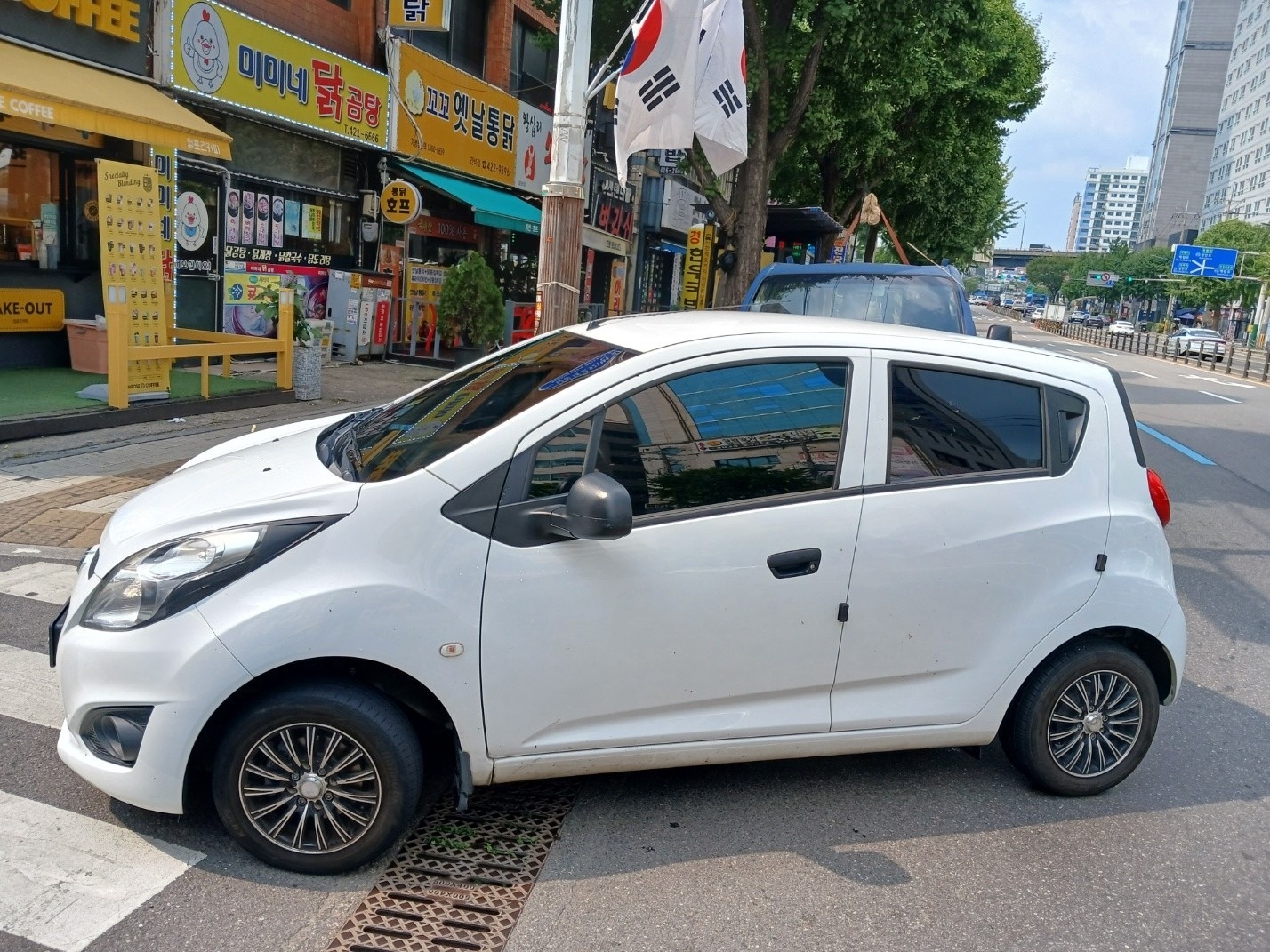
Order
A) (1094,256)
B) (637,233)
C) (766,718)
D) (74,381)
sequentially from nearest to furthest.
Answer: (766,718), (74,381), (637,233), (1094,256)

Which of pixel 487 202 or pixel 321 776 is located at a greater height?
pixel 487 202

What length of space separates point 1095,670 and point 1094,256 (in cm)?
15196

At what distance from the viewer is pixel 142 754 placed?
3.15m

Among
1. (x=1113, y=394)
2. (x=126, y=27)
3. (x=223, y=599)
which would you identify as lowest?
(x=223, y=599)

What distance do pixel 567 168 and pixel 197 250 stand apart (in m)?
8.28

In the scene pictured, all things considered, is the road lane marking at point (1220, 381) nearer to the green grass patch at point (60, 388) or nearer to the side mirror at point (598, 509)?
the green grass patch at point (60, 388)

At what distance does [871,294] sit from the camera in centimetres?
930

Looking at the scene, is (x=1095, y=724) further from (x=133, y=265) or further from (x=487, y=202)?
(x=487, y=202)

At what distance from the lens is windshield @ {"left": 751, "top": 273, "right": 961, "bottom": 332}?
9.09m

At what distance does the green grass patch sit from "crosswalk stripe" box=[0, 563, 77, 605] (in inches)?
149

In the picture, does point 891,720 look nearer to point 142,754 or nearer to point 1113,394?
point 1113,394

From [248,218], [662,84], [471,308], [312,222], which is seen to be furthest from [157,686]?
[312,222]

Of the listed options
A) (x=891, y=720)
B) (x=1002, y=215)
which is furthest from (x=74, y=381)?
(x=1002, y=215)

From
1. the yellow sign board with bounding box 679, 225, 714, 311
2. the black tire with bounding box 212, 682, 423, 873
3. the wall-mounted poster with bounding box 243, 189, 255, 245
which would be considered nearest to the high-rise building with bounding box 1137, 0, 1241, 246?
the yellow sign board with bounding box 679, 225, 714, 311
